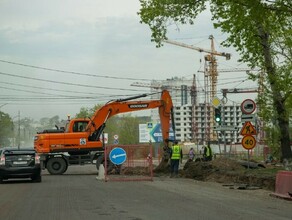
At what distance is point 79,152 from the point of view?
32.1m

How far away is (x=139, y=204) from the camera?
1420 centimetres

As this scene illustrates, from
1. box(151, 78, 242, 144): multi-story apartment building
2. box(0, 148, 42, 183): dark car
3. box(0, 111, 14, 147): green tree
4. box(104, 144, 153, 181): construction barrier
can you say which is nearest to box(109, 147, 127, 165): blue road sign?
box(104, 144, 153, 181): construction barrier

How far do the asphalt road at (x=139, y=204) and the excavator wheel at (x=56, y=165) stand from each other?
12.1 metres

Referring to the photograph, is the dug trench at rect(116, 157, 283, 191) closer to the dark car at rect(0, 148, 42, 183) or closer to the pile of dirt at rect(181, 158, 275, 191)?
the pile of dirt at rect(181, 158, 275, 191)

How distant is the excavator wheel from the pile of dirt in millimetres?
7658

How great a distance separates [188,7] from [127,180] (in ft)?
29.7

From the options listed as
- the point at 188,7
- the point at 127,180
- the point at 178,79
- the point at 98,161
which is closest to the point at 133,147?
the point at 127,180

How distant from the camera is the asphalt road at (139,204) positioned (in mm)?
11891

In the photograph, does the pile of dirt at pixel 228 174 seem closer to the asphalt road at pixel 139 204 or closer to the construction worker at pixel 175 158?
the construction worker at pixel 175 158

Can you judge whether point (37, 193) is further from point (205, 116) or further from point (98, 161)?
point (205, 116)

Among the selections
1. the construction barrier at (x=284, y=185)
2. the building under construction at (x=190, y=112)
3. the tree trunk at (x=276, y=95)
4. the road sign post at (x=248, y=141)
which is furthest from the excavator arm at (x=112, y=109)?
the building under construction at (x=190, y=112)

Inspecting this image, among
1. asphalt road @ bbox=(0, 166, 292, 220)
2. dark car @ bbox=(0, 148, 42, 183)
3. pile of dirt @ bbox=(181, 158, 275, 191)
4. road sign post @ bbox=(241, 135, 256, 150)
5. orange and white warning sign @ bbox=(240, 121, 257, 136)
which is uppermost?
orange and white warning sign @ bbox=(240, 121, 257, 136)

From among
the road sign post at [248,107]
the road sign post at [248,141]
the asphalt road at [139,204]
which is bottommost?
the asphalt road at [139,204]

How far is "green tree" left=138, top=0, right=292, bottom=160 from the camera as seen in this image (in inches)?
683
